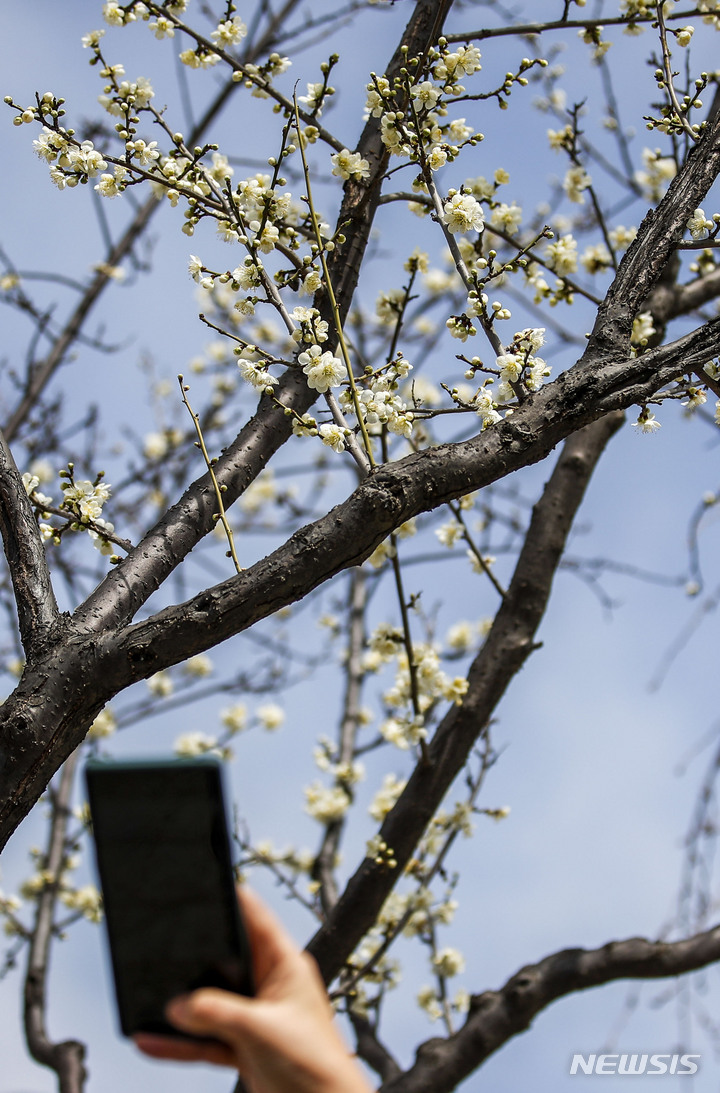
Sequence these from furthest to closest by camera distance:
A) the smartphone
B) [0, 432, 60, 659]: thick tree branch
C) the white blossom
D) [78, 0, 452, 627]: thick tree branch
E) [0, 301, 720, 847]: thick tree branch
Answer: the white blossom → [78, 0, 452, 627]: thick tree branch → [0, 432, 60, 659]: thick tree branch → [0, 301, 720, 847]: thick tree branch → the smartphone

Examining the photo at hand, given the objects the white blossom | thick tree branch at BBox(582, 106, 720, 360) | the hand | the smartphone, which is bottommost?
the hand

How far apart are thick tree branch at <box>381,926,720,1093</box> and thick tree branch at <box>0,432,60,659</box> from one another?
6.75 ft

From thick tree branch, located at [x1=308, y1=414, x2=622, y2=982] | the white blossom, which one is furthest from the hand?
thick tree branch, located at [x1=308, y1=414, x2=622, y2=982]

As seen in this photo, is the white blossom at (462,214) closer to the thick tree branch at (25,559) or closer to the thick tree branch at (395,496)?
the thick tree branch at (395,496)

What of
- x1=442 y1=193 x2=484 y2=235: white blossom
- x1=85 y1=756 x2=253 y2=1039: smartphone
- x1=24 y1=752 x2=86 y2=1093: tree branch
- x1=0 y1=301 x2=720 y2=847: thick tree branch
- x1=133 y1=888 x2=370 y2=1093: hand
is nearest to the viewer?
x1=133 y1=888 x2=370 y2=1093: hand

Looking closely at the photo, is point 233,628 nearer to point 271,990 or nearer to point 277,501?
point 271,990

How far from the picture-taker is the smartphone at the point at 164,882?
98 centimetres

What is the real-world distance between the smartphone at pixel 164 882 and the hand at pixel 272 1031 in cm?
3

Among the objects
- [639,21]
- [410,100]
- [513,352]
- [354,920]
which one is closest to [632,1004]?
[354,920]

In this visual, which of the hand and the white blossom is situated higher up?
the white blossom

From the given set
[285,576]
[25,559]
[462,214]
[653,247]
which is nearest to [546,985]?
[285,576]

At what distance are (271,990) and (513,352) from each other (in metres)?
1.68

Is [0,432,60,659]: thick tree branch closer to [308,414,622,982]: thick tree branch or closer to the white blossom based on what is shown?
the white blossom

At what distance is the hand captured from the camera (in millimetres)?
854
